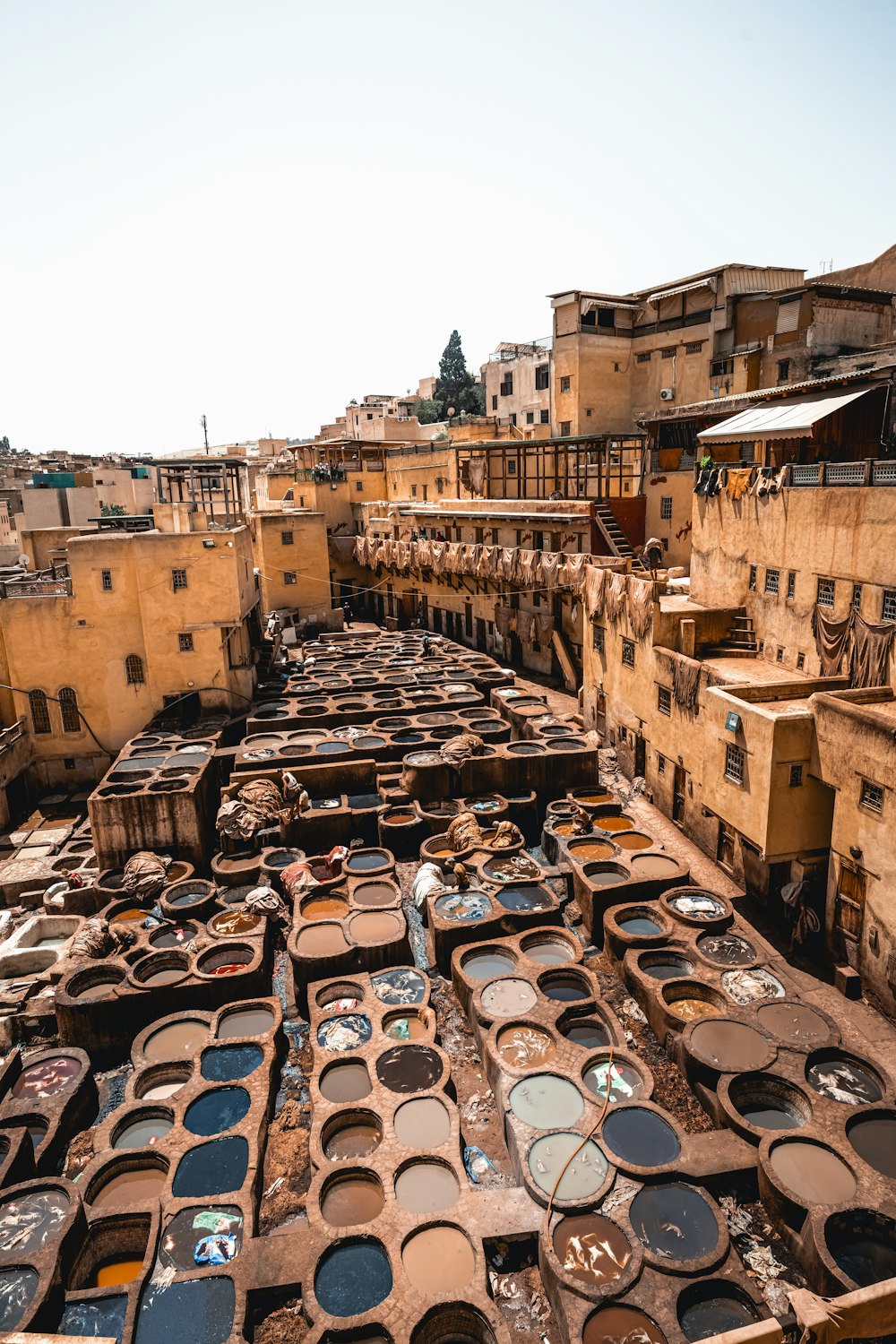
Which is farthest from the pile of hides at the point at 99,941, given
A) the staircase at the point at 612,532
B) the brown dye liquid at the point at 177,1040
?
the staircase at the point at 612,532

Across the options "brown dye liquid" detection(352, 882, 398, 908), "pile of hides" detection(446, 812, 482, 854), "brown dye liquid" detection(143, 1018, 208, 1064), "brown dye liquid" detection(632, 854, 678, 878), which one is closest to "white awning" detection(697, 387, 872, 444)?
"brown dye liquid" detection(632, 854, 678, 878)

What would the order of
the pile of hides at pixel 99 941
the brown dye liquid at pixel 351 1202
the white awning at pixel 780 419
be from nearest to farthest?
the brown dye liquid at pixel 351 1202 < the pile of hides at pixel 99 941 < the white awning at pixel 780 419

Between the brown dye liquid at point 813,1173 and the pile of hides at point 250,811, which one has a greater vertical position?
the pile of hides at point 250,811

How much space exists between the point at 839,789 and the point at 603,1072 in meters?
7.38

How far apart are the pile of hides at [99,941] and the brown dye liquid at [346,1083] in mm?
6544

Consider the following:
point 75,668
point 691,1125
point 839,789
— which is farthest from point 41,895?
point 839,789

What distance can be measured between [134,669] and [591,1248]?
24.2 metres

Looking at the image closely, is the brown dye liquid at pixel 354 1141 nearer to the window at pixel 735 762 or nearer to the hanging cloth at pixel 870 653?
the window at pixel 735 762

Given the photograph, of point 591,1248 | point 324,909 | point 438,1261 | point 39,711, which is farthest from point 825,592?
point 39,711

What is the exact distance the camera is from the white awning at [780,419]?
20.7 m

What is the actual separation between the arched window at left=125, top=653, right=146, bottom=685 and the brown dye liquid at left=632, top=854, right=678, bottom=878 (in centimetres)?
1917

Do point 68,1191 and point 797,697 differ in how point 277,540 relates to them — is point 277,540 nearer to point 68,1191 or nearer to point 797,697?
point 797,697

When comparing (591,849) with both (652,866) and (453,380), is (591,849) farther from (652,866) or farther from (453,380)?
(453,380)

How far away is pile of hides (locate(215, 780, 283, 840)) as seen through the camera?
22172mm
